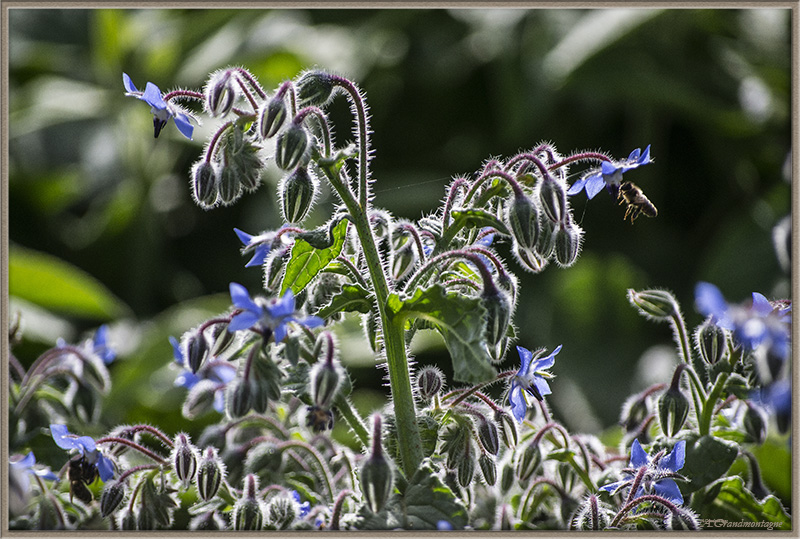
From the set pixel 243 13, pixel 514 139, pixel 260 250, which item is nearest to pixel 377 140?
pixel 514 139

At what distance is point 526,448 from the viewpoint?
88 centimetres

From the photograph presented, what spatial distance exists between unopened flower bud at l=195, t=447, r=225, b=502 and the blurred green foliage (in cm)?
130

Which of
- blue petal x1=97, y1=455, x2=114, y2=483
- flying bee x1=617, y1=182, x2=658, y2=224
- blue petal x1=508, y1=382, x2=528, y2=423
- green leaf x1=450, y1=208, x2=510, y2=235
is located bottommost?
blue petal x1=97, y1=455, x2=114, y2=483

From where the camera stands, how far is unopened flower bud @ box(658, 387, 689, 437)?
32.0 inches

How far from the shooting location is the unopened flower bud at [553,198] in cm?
74

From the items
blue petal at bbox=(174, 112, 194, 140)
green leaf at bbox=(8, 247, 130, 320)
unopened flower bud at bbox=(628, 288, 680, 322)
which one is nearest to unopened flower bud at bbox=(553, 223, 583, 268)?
unopened flower bud at bbox=(628, 288, 680, 322)

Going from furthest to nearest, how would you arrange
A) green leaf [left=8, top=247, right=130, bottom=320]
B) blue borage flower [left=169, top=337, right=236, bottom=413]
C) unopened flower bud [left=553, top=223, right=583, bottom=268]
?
1. green leaf [left=8, top=247, right=130, bottom=320]
2. blue borage flower [left=169, top=337, right=236, bottom=413]
3. unopened flower bud [left=553, top=223, right=583, bottom=268]

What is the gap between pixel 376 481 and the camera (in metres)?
0.69

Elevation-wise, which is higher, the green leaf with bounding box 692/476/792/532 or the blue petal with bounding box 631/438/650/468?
the blue petal with bounding box 631/438/650/468

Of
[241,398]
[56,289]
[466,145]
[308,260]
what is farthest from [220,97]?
[466,145]

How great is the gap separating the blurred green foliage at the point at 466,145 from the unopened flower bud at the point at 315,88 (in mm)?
1379

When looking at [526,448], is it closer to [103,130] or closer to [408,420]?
[408,420]

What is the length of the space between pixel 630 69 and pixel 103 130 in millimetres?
1678

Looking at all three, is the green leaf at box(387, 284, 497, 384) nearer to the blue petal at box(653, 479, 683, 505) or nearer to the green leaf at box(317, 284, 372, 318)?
the green leaf at box(317, 284, 372, 318)
